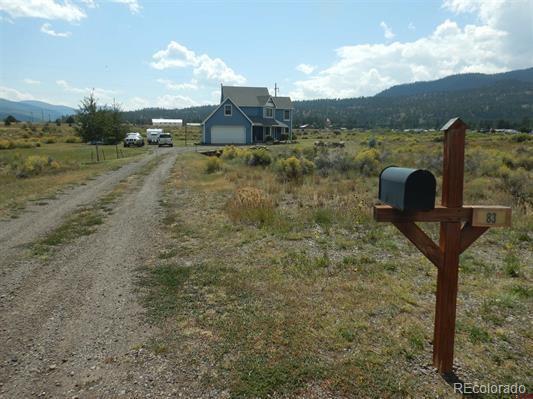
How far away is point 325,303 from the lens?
5426 mm

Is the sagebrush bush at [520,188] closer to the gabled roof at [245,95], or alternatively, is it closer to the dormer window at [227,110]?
the dormer window at [227,110]

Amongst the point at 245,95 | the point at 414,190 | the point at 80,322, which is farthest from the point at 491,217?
the point at 245,95

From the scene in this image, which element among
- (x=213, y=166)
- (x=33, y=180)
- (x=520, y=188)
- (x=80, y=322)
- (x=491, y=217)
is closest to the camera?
(x=491, y=217)

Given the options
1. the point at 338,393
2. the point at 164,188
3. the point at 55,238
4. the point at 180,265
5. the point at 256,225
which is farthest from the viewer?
the point at 164,188

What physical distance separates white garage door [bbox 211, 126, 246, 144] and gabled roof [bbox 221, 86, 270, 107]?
15.6ft

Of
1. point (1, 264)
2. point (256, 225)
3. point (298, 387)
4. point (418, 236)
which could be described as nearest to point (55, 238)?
point (1, 264)

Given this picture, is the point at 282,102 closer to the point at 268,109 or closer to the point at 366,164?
the point at 268,109

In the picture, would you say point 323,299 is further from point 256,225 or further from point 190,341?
point 256,225

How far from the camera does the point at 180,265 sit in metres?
7.09

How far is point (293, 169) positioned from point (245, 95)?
39.9 meters

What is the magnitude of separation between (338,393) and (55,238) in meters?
7.71

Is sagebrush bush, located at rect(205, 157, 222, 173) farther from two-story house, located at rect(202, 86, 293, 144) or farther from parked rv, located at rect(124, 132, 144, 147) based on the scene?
two-story house, located at rect(202, 86, 293, 144)

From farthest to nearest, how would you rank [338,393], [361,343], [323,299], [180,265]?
[180,265], [323,299], [361,343], [338,393]

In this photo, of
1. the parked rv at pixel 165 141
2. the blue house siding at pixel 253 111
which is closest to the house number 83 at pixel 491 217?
the parked rv at pixel 165 141
